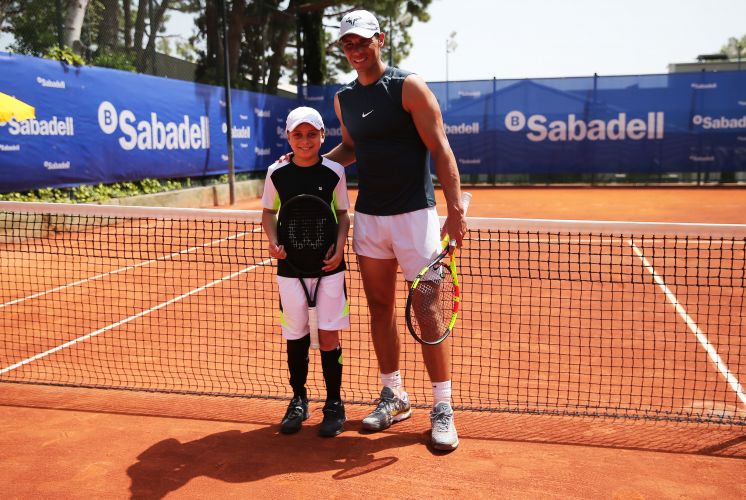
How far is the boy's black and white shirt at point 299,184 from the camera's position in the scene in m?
3.38

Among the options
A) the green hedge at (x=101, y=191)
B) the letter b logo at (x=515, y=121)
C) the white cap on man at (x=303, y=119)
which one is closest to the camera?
the white cap on man at (x=303, y=119)

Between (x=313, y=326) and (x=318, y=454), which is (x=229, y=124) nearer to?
(x=313, y=326)

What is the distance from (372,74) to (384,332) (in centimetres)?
125

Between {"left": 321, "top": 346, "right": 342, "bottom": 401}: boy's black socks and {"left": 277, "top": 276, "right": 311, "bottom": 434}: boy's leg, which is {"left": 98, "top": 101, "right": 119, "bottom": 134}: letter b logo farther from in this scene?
{"left": 321, "top": 346, "right": 342, "bottom": 401}: boy's black socks

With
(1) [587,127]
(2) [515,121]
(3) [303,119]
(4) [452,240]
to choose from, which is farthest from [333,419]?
(1) [587,127]

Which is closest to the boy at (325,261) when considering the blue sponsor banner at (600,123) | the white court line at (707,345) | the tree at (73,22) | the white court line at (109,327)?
the white court line at (109,327)

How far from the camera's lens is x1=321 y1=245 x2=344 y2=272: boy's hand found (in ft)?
10.9

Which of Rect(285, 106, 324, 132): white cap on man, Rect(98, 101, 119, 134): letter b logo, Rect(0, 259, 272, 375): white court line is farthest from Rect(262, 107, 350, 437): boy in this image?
Rect(98, 101, 119, 134): letter b logo

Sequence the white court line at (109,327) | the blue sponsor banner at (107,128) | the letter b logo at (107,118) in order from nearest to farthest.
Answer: the white court line at (109,327) → the blue sponsor banner at (107,128) → the letter b logo at (107,118)

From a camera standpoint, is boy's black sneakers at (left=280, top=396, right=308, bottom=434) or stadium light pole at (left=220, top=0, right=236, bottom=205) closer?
boy's black sneakers at (left=280, top=396, right=308, bottom=434)

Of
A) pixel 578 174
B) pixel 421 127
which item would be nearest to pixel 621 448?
pixel 421 127

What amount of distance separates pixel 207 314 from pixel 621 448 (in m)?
3.71

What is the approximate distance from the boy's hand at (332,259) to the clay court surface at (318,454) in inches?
33.2

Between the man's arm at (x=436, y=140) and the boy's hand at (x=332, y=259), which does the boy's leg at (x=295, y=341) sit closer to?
the boy's hand at (x=332, y=259)
